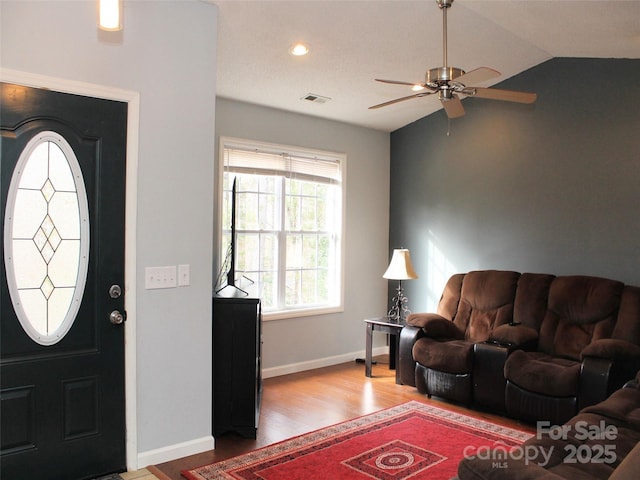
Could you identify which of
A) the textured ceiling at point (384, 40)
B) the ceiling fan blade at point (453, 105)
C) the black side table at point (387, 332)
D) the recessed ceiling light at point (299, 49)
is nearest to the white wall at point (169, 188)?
the textured ceiling at point (384, 40)

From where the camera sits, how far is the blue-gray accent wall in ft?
14.1

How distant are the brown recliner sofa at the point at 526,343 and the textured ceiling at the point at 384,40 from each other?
72.9 inches

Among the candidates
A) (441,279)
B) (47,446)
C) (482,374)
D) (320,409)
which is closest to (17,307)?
(47,446)

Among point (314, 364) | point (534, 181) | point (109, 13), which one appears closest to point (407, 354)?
point (314, 364)

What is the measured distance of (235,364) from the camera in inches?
140

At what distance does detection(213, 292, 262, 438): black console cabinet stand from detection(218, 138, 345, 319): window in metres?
1.09

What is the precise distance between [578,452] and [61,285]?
2580 mm

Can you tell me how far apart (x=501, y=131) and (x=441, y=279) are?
161cm

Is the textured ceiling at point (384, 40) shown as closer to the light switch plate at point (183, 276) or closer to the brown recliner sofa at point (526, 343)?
the light switch plate at point (183, 276)

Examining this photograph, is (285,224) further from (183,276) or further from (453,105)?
(453,105)

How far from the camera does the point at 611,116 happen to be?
435cm

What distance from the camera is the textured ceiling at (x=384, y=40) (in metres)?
3.45

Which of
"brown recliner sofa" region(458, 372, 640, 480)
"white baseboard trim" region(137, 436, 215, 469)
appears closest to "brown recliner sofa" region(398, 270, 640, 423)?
"brown recliner sofa" region(458, 372, 640, 480)

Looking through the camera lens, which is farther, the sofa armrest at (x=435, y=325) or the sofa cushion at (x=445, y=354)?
the sofa armrest at (x=435, y=325)
